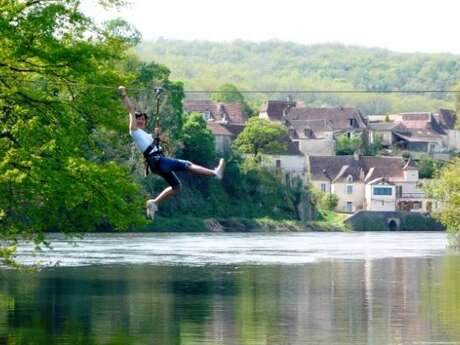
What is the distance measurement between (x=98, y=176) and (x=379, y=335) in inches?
389

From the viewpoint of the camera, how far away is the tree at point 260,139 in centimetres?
15575

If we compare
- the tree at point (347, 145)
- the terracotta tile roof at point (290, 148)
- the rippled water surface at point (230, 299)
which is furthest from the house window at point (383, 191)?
the rippled water surface at point (230, 299)

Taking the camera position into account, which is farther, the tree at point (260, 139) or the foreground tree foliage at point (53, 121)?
the tree at point (260, 139)

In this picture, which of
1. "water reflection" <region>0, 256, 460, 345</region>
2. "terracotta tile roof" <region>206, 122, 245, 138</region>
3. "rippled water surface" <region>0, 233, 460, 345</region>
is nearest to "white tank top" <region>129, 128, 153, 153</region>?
"water reflection" <region>0, 256, 460, 345</region>

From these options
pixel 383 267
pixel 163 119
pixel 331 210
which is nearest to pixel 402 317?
pixel 383 267

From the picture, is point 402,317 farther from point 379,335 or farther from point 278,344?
Answer: point 278,344

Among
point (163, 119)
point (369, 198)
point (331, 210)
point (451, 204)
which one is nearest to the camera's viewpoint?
point (451, 204)

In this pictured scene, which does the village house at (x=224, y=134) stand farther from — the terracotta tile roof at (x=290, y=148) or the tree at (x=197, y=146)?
the tree at (x=197, y=146)

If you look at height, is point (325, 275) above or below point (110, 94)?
below

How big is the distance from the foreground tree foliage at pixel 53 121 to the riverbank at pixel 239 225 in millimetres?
73052

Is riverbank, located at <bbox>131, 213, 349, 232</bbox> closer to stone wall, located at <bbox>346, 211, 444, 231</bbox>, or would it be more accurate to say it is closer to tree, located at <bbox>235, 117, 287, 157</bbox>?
stone wall, located at <bbox>346, 211, 444, 231</bbox>

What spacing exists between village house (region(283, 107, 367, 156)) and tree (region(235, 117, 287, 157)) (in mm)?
18442

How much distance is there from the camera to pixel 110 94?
42188 millimetres

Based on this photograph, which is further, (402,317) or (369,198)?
(369,198)
